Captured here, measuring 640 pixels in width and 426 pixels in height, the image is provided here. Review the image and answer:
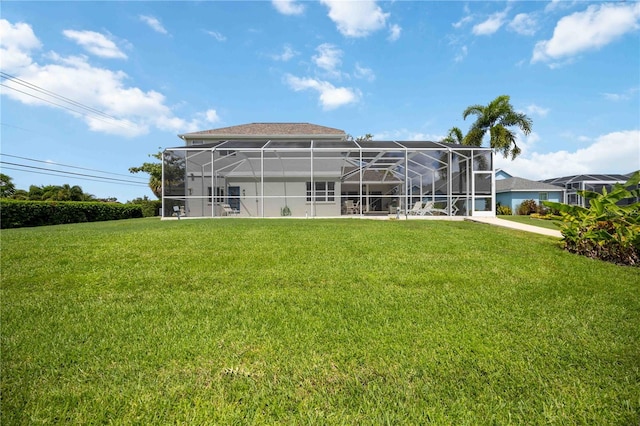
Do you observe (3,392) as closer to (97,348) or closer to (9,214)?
(97,348)

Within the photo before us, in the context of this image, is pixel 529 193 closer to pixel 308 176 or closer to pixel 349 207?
pixel 349 207

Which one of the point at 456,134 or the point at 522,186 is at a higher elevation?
Result: the point at 456,134

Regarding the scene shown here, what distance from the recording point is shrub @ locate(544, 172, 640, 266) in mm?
6184

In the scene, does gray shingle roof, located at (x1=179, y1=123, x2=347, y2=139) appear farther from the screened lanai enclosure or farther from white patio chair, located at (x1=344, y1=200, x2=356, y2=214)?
the screened lanai enclosure

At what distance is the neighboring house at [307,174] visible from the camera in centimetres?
1492

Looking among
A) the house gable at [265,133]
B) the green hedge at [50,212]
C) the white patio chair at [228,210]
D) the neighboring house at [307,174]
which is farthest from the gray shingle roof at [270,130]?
the white patio chair at [228,210]

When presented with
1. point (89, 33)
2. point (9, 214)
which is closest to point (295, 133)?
point (89, 33)

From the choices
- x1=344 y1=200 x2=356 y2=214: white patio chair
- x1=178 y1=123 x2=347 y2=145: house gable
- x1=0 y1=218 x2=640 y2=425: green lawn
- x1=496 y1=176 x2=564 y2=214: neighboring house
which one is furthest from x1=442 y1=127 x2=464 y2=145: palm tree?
x1=0 y1=218 x2=640 y2=425: green lawn

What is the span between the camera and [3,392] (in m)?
2.29

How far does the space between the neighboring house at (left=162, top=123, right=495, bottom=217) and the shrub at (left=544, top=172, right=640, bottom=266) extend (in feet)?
23.0

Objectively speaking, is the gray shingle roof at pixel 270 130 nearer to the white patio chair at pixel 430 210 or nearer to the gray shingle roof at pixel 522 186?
the white patio chair at pixel 430 210

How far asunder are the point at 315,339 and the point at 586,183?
34.0 metres

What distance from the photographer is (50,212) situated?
17.0 metres

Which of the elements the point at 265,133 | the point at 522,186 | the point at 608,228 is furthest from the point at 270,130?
the point at 608,228
